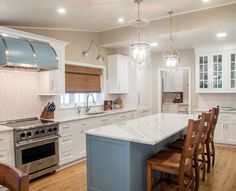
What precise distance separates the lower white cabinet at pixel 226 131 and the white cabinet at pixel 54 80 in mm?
3942

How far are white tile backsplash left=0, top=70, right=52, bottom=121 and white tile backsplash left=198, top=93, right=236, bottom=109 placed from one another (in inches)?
170

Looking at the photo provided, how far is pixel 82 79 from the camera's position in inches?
209

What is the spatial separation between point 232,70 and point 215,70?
1.31 feet

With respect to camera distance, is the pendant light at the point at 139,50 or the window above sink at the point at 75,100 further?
the window above sink at the point at 75,100

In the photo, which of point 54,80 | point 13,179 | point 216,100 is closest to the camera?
point 13,179

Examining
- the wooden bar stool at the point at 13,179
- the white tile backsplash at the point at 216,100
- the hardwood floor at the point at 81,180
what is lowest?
the hardwood floor at the point at 81,180

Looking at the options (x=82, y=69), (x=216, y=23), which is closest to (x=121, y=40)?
(x=82, y=69)

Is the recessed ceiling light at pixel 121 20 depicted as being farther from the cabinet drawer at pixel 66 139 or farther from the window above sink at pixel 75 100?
the cabinet drawer at pixel 66 139

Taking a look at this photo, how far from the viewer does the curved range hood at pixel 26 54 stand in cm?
318

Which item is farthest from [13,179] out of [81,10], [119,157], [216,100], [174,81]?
[174,81]

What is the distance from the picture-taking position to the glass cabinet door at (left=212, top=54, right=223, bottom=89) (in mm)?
5588

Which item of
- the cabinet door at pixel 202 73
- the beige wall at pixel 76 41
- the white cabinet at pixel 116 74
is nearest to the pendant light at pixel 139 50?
the beige wall at pixel 76 41

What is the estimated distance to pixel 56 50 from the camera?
4168 millimetres

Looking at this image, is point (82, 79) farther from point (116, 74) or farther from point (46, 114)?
point (46, 114)
